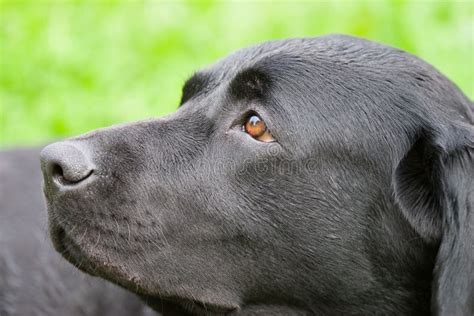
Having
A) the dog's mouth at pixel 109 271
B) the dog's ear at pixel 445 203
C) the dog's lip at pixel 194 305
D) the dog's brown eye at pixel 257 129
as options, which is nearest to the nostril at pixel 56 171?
the dog's mouth at pixel 109 271

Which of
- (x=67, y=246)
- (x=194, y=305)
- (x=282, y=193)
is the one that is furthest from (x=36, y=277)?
(x=282, y=193)

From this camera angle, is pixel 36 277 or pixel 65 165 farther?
pixel 36 277

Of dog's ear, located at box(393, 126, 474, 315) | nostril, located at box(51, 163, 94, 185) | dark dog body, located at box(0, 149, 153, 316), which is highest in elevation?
dog's ear, located at box(393, 126, 474, 315)

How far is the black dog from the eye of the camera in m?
3.12

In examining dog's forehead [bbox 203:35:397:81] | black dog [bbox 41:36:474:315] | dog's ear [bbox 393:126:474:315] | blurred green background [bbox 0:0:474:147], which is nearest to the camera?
dog's ear [bbox 393:126:474:315]

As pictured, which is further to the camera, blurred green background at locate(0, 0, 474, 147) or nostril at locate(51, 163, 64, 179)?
blurred green background at locate(0, 0, 474, 147)

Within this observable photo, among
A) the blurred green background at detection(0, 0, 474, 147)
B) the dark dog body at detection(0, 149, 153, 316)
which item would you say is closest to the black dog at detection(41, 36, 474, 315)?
the dark dog body at detection(0, 149, 153, 316)

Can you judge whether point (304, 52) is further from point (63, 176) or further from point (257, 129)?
point (63, 176)

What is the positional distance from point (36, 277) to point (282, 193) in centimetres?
166

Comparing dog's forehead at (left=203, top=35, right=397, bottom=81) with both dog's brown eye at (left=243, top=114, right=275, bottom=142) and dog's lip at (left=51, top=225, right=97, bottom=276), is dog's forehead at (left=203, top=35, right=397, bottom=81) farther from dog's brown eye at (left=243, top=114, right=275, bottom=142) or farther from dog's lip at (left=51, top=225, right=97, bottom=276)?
dog's lip at (left=51, top=225, right=97, bottom=276)

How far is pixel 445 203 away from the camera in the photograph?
3.09m

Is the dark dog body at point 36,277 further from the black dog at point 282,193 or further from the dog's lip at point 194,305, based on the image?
the black dog at point 282,193

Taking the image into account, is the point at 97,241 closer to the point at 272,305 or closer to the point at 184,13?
the point at 272,305

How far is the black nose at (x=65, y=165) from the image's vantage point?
3.04 m
